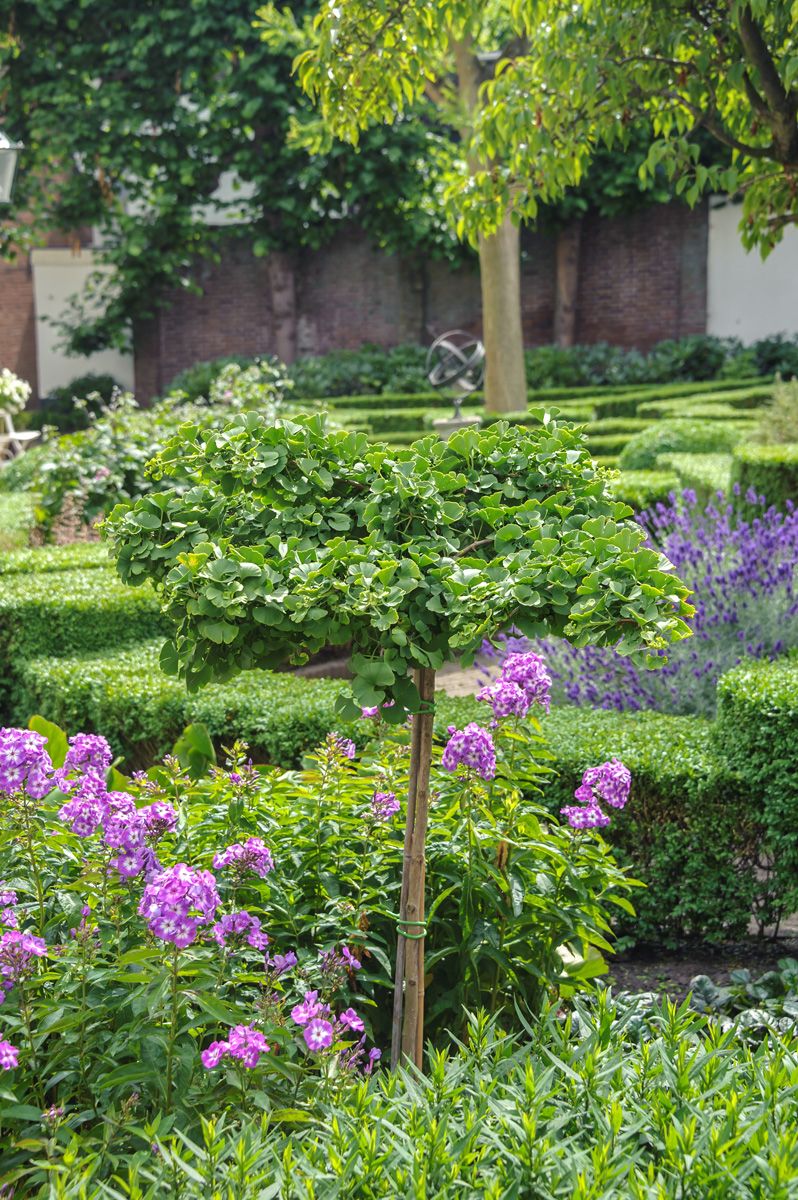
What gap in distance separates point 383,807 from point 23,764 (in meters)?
0.79

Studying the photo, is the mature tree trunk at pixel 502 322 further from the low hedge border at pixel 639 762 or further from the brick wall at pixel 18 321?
the brick wall at pixel 18 321

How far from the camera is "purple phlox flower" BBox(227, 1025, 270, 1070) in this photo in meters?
2.01

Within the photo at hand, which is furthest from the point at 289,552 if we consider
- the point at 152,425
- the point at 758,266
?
the point at 758,266

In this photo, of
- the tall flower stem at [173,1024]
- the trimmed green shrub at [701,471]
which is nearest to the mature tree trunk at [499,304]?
the trimmed green shrub at [701,471]

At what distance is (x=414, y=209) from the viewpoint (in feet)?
70.8

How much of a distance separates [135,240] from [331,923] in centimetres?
2007

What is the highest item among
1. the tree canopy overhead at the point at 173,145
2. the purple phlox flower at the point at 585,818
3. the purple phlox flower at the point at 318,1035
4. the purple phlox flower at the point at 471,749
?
the tree canopy overhead at the point at 173,145

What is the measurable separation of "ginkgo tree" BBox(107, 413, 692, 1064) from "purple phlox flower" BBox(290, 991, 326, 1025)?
364 millimetres

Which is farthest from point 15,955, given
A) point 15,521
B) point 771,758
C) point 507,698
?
point 15,521

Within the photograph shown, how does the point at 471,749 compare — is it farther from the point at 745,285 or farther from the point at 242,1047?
the point at 745,285

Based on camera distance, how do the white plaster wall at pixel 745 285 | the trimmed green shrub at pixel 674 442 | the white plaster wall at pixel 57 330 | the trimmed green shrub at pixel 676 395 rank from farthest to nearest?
the white plaster wall at pixel 57 330 → the white plaster wall at pixel 745 285 → the trimmed green shrub at pixel 676 395 → the trimmed green shrub at pixel 674 442

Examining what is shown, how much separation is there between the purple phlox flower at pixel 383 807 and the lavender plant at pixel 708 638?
88.6 inches

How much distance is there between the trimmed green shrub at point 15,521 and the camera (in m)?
7.80

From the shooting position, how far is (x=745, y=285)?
20.8 meters
